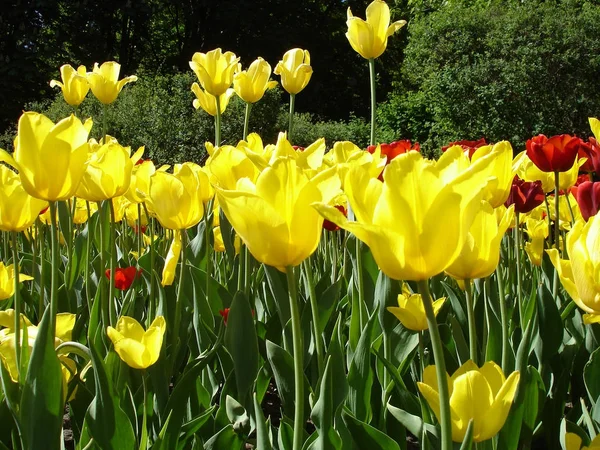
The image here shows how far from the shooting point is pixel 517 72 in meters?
9.80

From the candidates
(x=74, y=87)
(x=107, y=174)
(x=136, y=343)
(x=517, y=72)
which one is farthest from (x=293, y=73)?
(x=517, y=72)

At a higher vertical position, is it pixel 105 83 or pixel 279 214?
pixel 105 83

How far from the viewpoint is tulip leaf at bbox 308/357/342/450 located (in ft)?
2.94

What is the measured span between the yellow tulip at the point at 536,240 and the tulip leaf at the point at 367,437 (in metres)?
1.24

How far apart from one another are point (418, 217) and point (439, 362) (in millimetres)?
126

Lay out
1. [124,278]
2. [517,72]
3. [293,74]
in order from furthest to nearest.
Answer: [517,72] < [293,74] < [124,278]

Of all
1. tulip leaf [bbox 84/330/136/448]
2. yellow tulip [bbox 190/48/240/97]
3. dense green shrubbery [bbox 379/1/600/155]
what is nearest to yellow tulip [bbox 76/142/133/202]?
tulip leaf [bbox 84/330/136/448]

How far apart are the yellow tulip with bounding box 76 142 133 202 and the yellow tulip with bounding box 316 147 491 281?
79 centimetres

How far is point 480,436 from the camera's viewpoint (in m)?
0.75

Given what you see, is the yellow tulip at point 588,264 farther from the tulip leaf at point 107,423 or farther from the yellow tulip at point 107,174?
the yellow tulip at point 107,174

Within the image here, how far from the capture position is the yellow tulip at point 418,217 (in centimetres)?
60

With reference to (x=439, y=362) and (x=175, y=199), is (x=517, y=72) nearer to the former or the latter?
(x=175, y=199)

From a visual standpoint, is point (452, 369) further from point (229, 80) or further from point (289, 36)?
point (289, 36)

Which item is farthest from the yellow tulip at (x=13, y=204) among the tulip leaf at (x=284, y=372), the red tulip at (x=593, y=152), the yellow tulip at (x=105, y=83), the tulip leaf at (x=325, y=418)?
the yellow tulip at (x=105, y=83)
